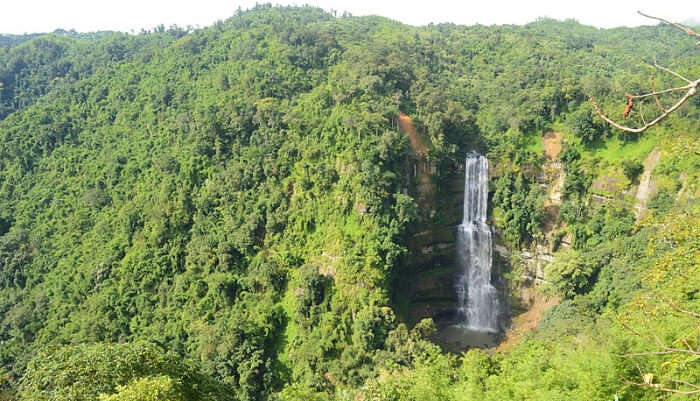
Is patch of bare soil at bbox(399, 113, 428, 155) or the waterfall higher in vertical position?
patch of bare soil at bbox(399, 113, 428, 155)

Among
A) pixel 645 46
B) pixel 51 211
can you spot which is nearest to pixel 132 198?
Result: pixel 51 211

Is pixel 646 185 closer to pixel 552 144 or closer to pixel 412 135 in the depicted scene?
pixel 552 144

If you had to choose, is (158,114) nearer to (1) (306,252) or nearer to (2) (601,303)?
(1) (306,252)

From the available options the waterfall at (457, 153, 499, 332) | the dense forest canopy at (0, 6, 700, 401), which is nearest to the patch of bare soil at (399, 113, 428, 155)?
the dense forest canopy at (0, 6, 700, 401)

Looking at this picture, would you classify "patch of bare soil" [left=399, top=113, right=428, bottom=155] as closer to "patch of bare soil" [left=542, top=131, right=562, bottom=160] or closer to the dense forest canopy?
the dense forest canopy

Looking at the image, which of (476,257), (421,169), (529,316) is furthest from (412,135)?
(529,316)

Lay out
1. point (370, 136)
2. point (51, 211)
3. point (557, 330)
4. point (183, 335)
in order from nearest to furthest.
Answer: point (557, 330)
point (183, 335)
point (370, 136)
point (51, 211)
